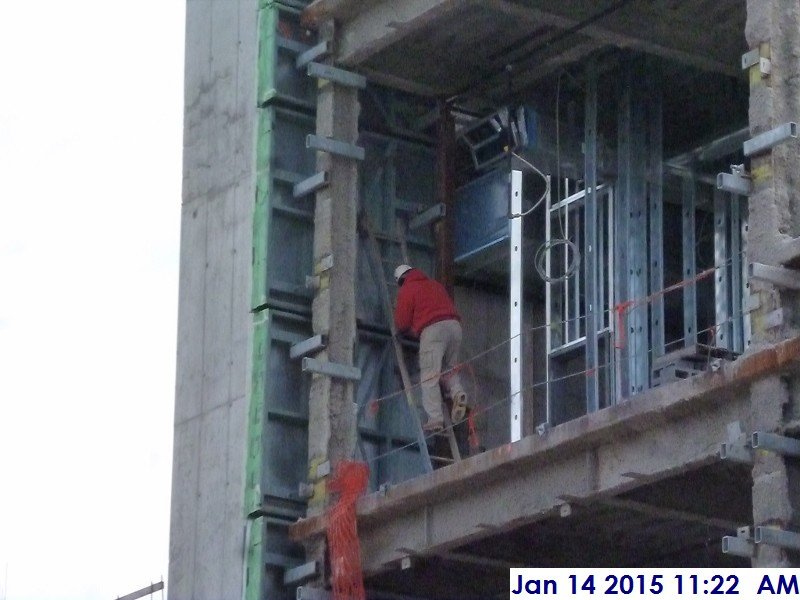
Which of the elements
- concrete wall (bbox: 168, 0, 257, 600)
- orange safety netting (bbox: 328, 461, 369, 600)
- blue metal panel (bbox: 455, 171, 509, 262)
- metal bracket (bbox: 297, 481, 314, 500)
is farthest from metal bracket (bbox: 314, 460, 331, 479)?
blue metal panel (bbox: 455, 171, 509, 262)

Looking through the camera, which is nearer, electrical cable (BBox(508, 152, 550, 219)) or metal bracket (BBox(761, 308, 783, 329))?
metal bracket (BBox(761, 308, 783, 329))

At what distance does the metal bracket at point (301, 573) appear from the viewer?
896 inches

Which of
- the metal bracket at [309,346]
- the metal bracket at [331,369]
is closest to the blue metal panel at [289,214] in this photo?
the metal bracket at [309,346]

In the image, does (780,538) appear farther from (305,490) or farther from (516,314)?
(305,490)

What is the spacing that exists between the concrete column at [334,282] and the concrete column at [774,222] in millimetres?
5827

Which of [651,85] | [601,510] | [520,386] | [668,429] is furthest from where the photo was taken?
[651,85]

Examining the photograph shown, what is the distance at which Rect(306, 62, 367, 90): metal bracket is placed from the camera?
79.5ft

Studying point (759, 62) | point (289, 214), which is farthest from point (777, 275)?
point (289, 214)

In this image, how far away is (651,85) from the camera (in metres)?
24.5

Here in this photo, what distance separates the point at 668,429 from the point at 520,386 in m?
3.69

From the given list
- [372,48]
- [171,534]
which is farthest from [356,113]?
[171,534]

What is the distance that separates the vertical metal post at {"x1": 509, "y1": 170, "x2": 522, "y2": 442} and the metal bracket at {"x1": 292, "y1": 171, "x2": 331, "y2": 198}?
201 centimetres

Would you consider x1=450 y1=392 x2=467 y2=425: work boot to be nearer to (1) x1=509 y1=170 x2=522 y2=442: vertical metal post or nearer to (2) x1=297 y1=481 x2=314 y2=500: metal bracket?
(1) x1=509 y1=170 x2=522 y2=442: vertical metal post

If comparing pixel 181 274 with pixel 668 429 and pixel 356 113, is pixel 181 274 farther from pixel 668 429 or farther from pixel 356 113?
pixel 668 429
